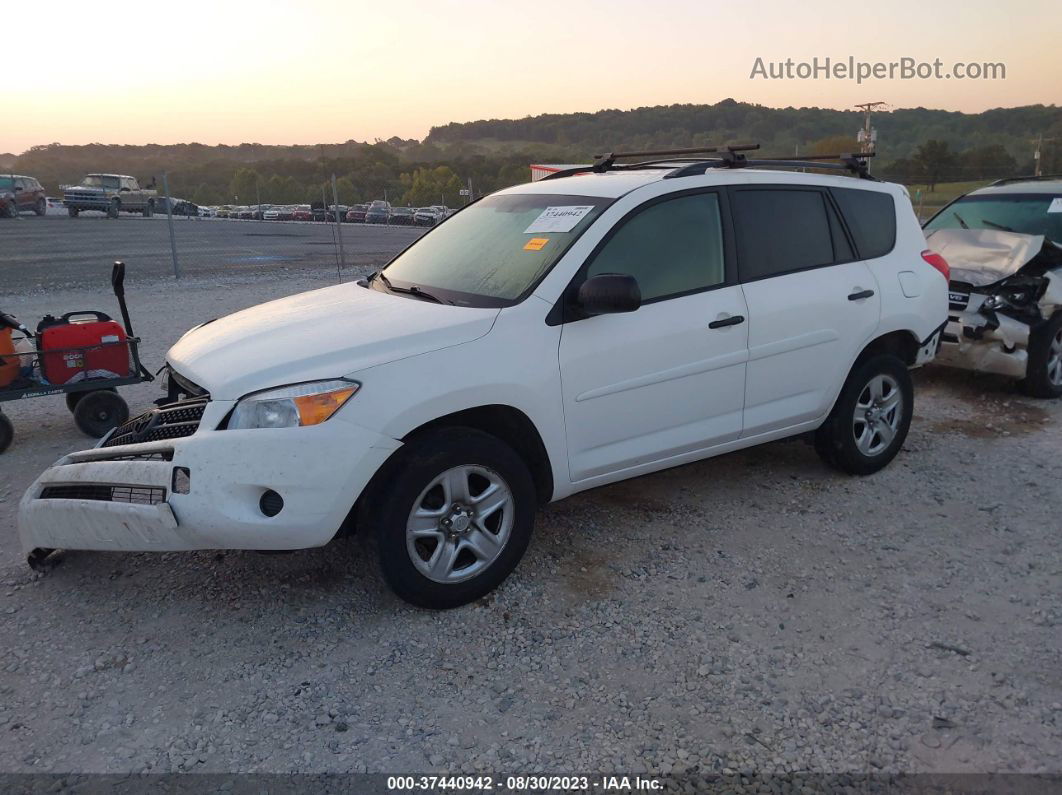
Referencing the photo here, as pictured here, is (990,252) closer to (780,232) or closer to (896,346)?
(896,346)

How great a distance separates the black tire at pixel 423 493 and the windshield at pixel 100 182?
3686cm

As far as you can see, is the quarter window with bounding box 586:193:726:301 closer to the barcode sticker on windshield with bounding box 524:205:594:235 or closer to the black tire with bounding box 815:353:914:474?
the barcode sticker on windshield with bounding box 524:205:594:235

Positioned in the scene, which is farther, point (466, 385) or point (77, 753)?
point (466, 385)

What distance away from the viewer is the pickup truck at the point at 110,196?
33.2 meters

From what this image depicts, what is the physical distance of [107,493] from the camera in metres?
3.52

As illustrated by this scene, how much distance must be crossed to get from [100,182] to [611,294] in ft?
124

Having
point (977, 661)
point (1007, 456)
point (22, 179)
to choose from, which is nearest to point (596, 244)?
point (977, 661)

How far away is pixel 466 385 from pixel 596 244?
1.00 metres

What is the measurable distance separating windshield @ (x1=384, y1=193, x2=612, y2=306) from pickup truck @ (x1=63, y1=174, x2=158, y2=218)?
3327cm

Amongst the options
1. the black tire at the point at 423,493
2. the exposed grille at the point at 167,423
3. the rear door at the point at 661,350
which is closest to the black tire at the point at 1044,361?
the rear door at the point at 661,350

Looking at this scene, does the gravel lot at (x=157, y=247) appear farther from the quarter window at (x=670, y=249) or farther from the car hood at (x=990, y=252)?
the quarter window at (x=670, y=249)

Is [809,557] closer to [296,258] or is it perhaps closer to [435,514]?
[435,514]

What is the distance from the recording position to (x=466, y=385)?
135 inches

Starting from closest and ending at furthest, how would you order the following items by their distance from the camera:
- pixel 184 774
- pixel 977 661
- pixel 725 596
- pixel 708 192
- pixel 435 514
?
pixel 184 774
pixel 977 661
pixel 435 514
pixel 725 596
pixel 708 192
